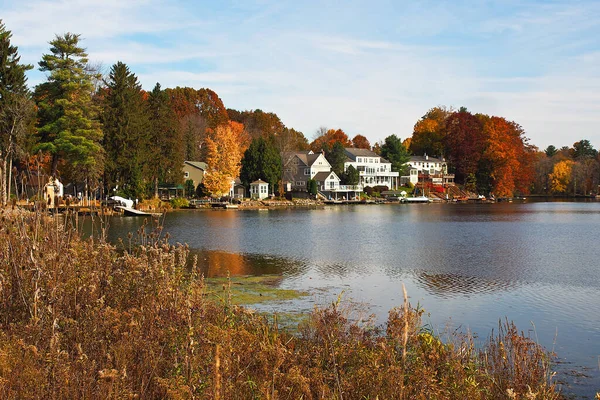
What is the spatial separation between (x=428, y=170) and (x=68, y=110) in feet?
254

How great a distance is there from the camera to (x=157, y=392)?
470 centimetres

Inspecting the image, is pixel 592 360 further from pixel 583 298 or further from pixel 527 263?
pixel 527 263

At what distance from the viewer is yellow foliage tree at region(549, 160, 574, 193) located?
11318 cm

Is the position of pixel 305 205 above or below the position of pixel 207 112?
below

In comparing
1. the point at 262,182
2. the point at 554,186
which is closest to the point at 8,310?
the point at 262,182

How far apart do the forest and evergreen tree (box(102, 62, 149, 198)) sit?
0.10m

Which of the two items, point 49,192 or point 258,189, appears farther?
point 258,189

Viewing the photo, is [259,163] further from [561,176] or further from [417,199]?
[561,176]

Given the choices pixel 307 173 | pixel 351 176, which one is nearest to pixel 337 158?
pixel 351 176

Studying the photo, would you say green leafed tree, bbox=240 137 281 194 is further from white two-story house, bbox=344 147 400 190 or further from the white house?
the white house

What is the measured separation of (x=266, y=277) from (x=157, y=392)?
1307cm

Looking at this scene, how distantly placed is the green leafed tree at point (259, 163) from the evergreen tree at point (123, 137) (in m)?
22.6

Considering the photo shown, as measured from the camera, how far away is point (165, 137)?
60531 millimetres

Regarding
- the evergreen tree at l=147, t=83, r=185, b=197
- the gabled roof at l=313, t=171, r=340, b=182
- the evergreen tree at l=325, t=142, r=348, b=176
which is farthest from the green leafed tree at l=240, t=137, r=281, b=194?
the evergreen tree at l=325, t=142, r=348, b=176
